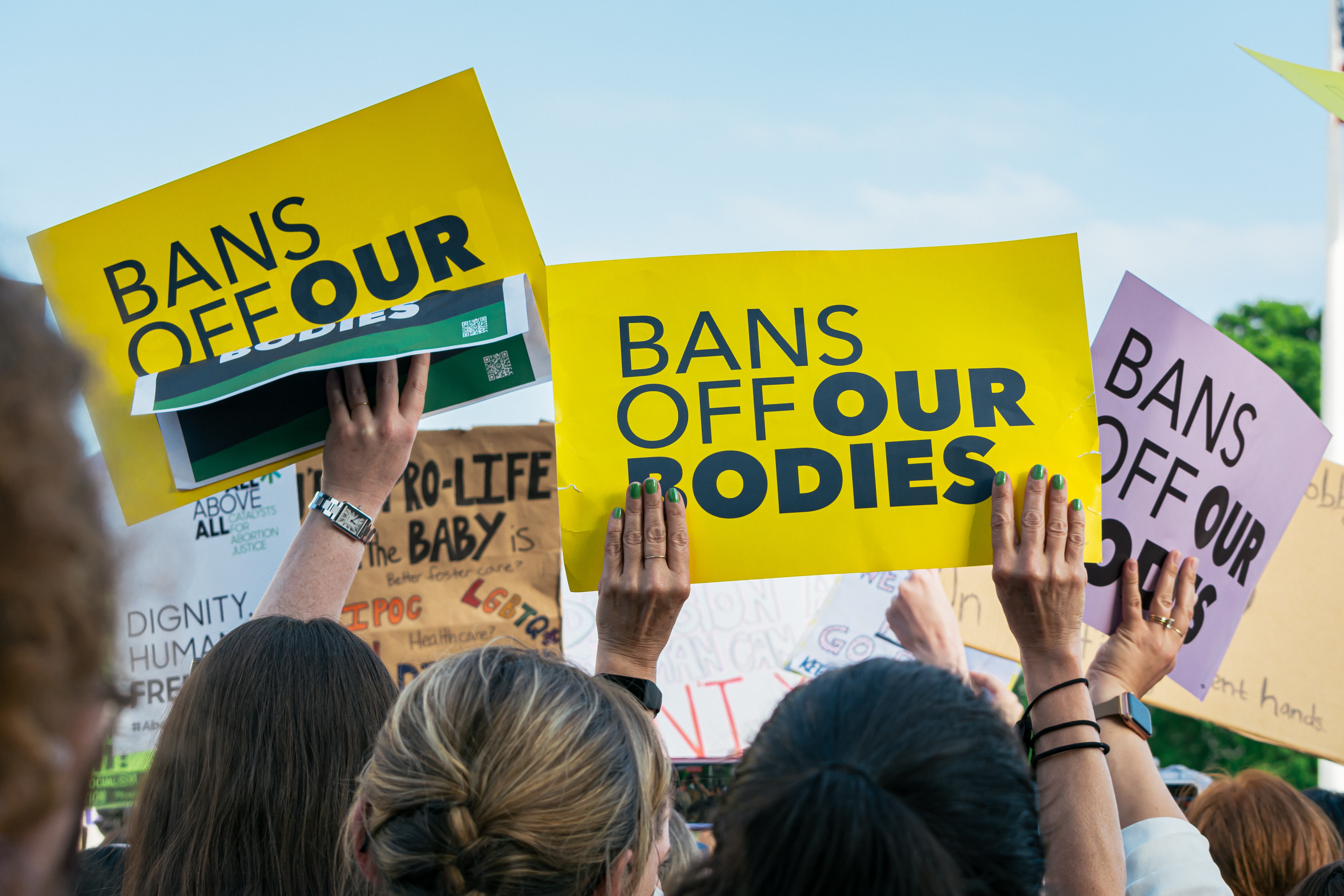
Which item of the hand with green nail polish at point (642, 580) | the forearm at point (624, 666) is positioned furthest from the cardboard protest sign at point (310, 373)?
the forearm at point (624, 666)

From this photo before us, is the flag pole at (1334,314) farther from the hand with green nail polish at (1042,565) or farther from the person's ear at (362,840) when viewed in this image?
the person's ear at (362,840)

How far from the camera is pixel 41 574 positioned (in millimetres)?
569

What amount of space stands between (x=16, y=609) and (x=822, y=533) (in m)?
1.86

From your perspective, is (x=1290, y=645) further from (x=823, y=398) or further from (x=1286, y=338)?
(x=1286, y=338)

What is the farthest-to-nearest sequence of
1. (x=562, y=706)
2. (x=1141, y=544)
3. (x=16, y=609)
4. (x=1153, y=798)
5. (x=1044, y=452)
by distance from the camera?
(x=1141, y=544) → (x=1044, y=452) → (x=1153, y=798) → (x=562, y=706) → (x=16, y=609)

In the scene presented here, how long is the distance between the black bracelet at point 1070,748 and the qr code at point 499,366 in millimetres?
1355

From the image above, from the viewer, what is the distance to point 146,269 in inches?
92.9

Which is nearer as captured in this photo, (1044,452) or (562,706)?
(562,706)

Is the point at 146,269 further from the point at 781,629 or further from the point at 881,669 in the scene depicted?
the point at 781,629

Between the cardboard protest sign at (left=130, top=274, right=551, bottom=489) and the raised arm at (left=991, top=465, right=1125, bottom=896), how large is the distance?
3.57 feet

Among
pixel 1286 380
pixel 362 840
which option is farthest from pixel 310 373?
pixel 1286 380

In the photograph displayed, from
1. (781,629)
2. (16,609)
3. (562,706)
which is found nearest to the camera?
(16,609)

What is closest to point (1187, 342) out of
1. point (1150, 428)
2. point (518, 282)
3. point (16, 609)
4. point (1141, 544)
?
point (1150, 428)

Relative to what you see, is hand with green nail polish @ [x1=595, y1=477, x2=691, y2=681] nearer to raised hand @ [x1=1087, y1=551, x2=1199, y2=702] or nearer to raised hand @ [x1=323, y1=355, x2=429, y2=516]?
raised hand @ [x1=323, y1=355, x2=429, y2=516]
